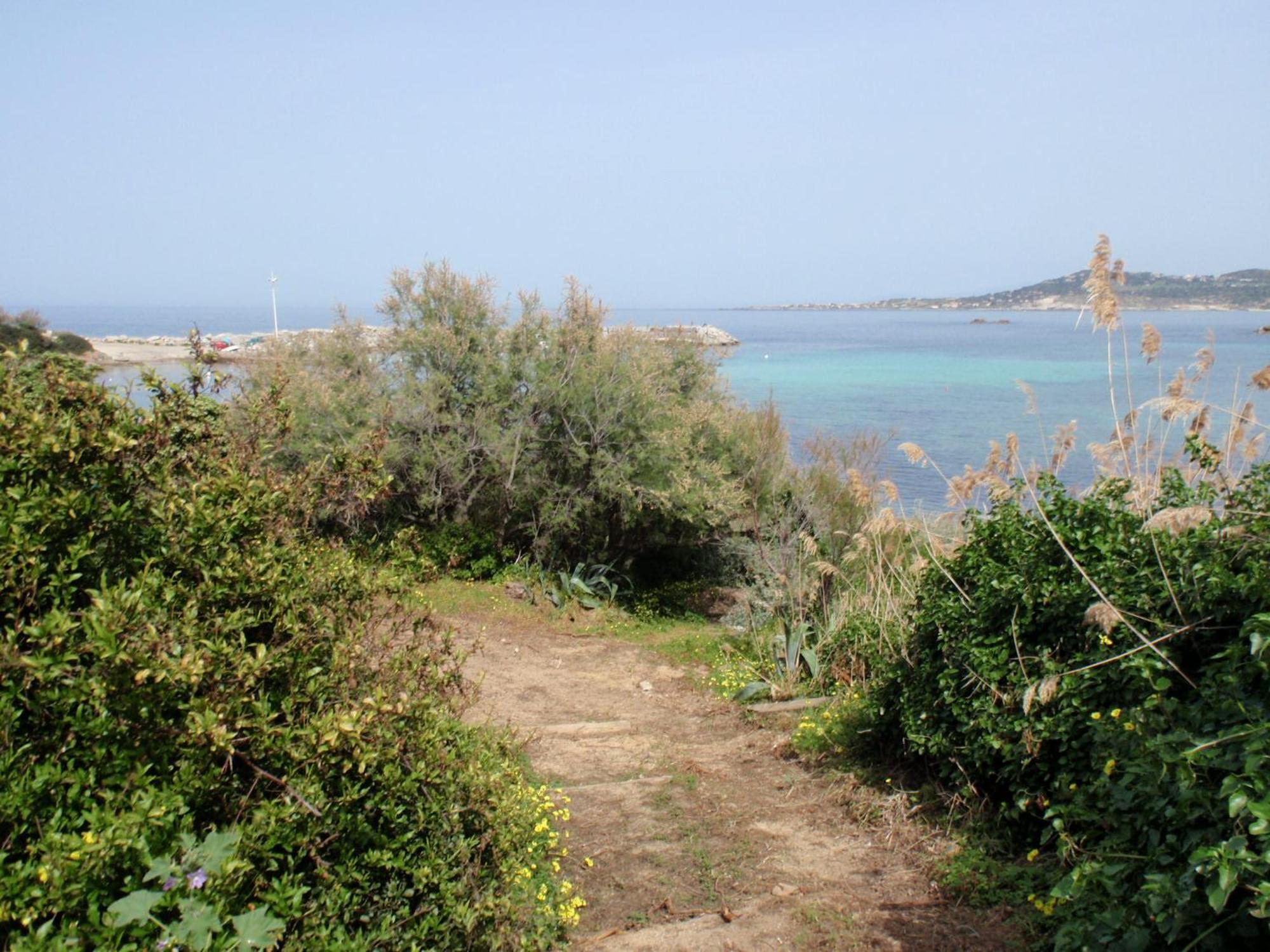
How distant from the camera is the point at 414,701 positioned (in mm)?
3170

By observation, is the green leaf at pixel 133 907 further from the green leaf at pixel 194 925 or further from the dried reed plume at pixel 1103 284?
the dried reed plume at pixel 1103 284

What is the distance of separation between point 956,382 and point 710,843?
5938cm

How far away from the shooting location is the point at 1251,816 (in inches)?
101

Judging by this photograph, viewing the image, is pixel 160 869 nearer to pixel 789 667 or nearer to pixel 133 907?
pixel 133 907

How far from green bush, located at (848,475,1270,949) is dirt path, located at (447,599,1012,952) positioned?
634 millimetres

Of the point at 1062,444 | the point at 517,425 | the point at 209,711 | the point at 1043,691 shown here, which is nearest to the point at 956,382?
the point at 517,425

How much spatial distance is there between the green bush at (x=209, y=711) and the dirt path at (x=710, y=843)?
110 centimetres

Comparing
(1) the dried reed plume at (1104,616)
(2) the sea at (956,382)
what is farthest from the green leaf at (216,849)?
(1) the dried reed plume at (1104,616)

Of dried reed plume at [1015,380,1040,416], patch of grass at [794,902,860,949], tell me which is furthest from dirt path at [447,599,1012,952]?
dried reed plume at [1015,380,1040,416]

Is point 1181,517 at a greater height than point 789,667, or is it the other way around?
point 1181,517

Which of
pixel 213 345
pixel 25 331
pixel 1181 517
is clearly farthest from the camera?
pixel 25 331

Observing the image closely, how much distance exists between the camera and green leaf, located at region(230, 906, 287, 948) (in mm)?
2379

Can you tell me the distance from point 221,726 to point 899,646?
5.19 meters

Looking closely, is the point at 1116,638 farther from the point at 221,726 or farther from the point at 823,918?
the point at 221,726
